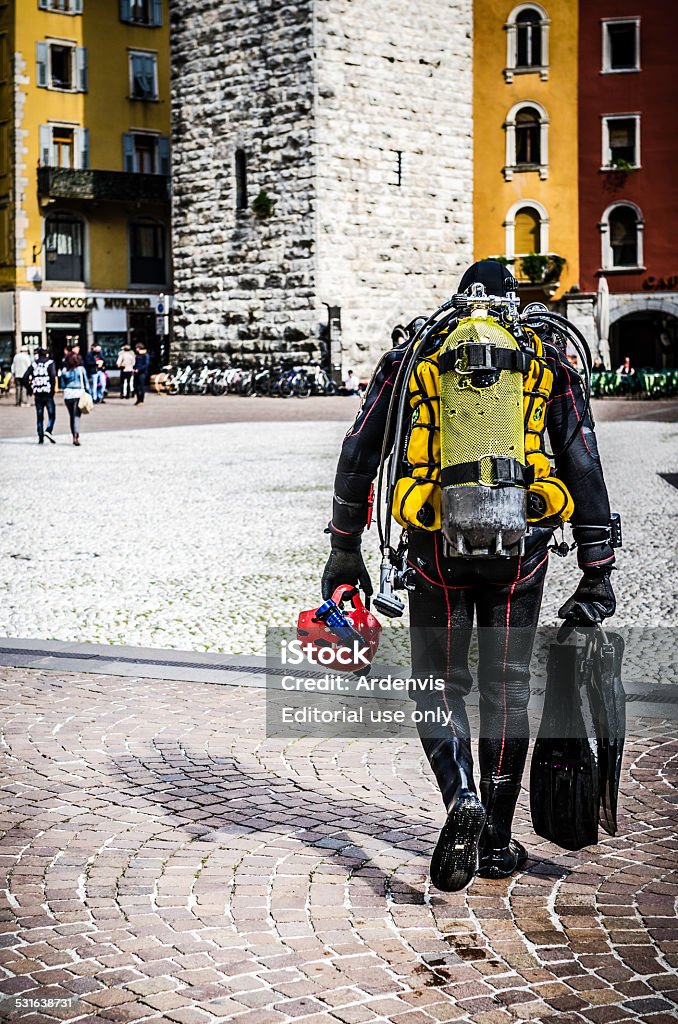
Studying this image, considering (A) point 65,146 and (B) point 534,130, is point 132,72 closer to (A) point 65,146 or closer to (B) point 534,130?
(A) point 65,146

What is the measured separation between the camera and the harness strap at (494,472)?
3.67 meters

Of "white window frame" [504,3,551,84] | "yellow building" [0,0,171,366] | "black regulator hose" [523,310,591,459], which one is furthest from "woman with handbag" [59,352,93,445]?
"yellow building" [0,0,171,366]

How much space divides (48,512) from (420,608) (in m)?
9.59

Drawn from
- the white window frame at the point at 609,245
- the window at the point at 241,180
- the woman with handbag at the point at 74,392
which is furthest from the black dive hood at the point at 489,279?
the white window frame at the point at 609,245

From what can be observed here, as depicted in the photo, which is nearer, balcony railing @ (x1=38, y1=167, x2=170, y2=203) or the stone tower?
the stone tower

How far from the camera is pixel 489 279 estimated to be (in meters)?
4.02

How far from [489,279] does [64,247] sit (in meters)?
44.1

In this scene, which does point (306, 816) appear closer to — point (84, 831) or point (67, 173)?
point (84, 831)

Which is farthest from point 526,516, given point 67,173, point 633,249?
point 67,173

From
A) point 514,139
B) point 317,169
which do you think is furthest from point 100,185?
point 514,139

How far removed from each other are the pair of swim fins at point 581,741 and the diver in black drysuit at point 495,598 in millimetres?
73

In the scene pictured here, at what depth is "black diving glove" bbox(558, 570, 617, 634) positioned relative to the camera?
400 cm

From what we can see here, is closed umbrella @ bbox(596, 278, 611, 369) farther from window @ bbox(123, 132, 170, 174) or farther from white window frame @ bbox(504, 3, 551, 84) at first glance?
window @ bbox(123, 132, 170, 174)

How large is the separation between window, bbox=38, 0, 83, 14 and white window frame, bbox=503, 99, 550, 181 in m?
14.9
